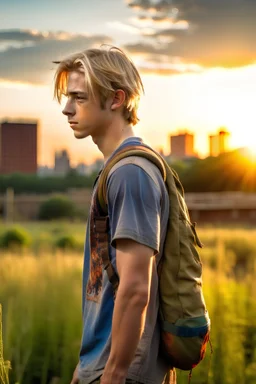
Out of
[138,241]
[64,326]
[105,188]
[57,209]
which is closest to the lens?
[138,241]

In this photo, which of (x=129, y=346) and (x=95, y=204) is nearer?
(x=129, y=346)

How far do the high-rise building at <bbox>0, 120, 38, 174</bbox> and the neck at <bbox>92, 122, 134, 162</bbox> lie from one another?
69.9 m

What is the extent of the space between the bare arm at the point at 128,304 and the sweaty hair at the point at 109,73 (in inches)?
16.2

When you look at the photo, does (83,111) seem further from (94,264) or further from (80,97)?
(94,264)

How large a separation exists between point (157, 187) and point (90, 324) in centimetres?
42

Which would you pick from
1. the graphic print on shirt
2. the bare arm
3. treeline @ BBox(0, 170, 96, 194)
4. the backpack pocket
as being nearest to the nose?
the graphic print on shirt

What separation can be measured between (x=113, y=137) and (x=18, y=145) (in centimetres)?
7544

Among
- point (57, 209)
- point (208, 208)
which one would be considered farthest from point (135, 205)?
point (57, 209)

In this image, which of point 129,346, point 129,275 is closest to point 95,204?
point 129,275

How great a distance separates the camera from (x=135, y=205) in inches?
68.0

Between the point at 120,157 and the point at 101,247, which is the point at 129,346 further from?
the point at 120,157

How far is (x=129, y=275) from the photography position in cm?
171

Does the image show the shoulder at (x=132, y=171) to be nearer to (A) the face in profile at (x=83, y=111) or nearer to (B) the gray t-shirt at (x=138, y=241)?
(B) the gray t-shirt at (x=138, y=241)

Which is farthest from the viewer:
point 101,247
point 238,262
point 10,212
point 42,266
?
point 10,212
